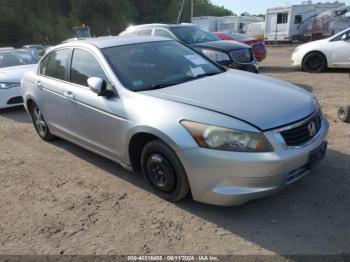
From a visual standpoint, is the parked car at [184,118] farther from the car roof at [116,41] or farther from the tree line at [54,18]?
the tree line at [54,18]

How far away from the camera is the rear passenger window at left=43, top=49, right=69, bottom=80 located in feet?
16.8

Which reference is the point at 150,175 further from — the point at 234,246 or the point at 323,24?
the point at 323,24

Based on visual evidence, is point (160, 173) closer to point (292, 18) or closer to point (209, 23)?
point (292, 18)

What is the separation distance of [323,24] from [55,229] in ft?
84.6

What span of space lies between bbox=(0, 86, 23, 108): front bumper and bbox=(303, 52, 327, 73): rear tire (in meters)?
8.73

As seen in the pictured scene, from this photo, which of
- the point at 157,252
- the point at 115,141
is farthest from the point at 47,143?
the point at 157,252

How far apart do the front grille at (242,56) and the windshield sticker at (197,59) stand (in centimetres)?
482

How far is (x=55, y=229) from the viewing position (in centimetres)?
364

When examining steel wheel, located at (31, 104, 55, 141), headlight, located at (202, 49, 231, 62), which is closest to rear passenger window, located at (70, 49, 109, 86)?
steel wheel, located at (31, 104, 55, 141)

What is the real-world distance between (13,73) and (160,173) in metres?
6.40

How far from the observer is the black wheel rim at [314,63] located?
1188cm

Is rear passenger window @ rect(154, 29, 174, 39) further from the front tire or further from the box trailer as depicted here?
the box trailer

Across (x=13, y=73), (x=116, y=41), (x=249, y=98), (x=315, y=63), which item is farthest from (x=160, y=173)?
(x=315, y=63)

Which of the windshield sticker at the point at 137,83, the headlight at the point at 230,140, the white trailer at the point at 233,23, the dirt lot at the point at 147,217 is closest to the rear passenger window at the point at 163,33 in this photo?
the dirt lot at the point at 147,217
